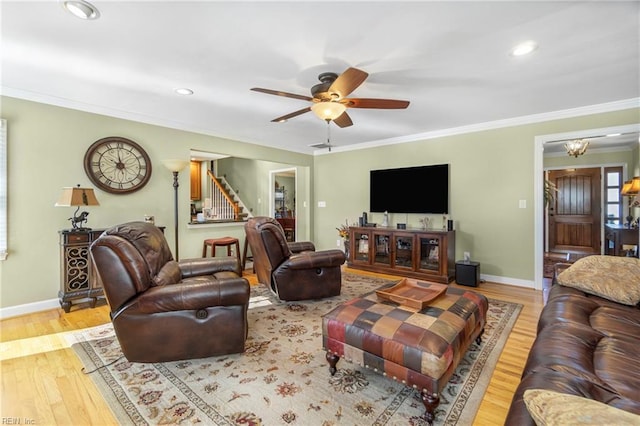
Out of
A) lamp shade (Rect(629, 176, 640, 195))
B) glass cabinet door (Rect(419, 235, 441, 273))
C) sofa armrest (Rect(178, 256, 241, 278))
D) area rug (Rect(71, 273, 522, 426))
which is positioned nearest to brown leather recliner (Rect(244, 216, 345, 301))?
sofa armrest (Rect(178, 256, 241, 278))

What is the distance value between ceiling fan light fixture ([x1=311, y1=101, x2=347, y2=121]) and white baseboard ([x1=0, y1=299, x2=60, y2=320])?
367cm

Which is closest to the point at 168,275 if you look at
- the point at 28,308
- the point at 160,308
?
the point at 160,308

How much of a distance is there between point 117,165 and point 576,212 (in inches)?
360

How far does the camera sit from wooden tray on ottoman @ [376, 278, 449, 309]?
6.84ft

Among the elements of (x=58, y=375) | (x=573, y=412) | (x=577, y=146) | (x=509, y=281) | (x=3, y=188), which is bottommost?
(x=58, y=375)

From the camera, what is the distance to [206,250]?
4828mm

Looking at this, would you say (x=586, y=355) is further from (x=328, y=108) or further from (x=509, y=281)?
(x=509, y=281)

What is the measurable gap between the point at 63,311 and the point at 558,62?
5529 millimetres

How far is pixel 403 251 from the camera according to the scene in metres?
4.81

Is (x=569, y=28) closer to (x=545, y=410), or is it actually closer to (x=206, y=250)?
(x=545, y=410)

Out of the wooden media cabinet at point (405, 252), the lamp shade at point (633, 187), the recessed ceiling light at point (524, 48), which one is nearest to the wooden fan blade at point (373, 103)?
the recessed ceiling light at point (524, 48)

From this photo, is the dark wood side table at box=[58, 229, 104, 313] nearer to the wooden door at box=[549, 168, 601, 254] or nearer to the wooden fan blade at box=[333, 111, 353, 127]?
the wooden fan blade at box=[333, 111, 353, 127]

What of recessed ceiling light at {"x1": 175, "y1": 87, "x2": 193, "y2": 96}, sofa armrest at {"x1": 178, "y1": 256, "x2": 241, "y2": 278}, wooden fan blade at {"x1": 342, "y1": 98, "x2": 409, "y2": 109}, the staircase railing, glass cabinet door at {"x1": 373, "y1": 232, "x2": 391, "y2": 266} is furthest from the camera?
the staircase railing

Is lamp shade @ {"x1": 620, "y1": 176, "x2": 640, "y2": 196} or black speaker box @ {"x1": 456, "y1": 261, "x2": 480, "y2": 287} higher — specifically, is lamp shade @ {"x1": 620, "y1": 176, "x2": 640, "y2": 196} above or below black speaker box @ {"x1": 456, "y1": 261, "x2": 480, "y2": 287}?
above
